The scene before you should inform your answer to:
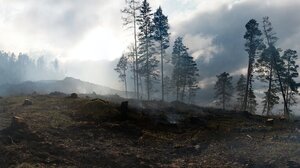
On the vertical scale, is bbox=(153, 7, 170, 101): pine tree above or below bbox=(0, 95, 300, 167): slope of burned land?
above

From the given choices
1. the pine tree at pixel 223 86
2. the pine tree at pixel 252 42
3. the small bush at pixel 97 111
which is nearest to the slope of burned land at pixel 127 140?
the small bush at pixel 97 111

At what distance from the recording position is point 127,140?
71.8 feet

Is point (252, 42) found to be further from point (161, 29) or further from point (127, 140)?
point (127, 140)

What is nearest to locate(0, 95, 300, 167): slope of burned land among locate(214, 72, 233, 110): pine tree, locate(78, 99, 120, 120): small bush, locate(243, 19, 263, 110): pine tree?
locate(78, 99, 120, 120): small bush

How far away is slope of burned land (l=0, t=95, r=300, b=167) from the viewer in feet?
55.0

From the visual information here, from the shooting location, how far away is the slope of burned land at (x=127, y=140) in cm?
1677

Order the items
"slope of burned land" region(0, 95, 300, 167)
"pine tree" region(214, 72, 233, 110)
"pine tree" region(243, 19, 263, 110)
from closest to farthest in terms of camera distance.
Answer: "slope of burned land" region(0, 95, 300, 167), "pine tree" region(243, 19, 263, 110), "pine tree" region(214, 72, 233, 110)

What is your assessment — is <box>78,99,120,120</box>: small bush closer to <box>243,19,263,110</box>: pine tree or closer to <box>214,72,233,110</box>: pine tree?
<box>243,19,263,110</box>: pine tree

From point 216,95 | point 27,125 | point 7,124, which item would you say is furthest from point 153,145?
point 216,95

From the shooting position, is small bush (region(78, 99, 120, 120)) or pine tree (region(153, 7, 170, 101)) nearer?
small bush (region(78, 99, 120, 120))

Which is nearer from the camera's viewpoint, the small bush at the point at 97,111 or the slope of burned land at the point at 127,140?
the slope of burned land at the point at 127,140

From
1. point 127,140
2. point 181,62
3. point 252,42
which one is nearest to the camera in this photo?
point 127,140

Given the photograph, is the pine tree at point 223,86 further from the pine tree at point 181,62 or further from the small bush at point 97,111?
the small bush at point 97,111

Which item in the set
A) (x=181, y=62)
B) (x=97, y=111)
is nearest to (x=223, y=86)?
(x=181, y=62)
